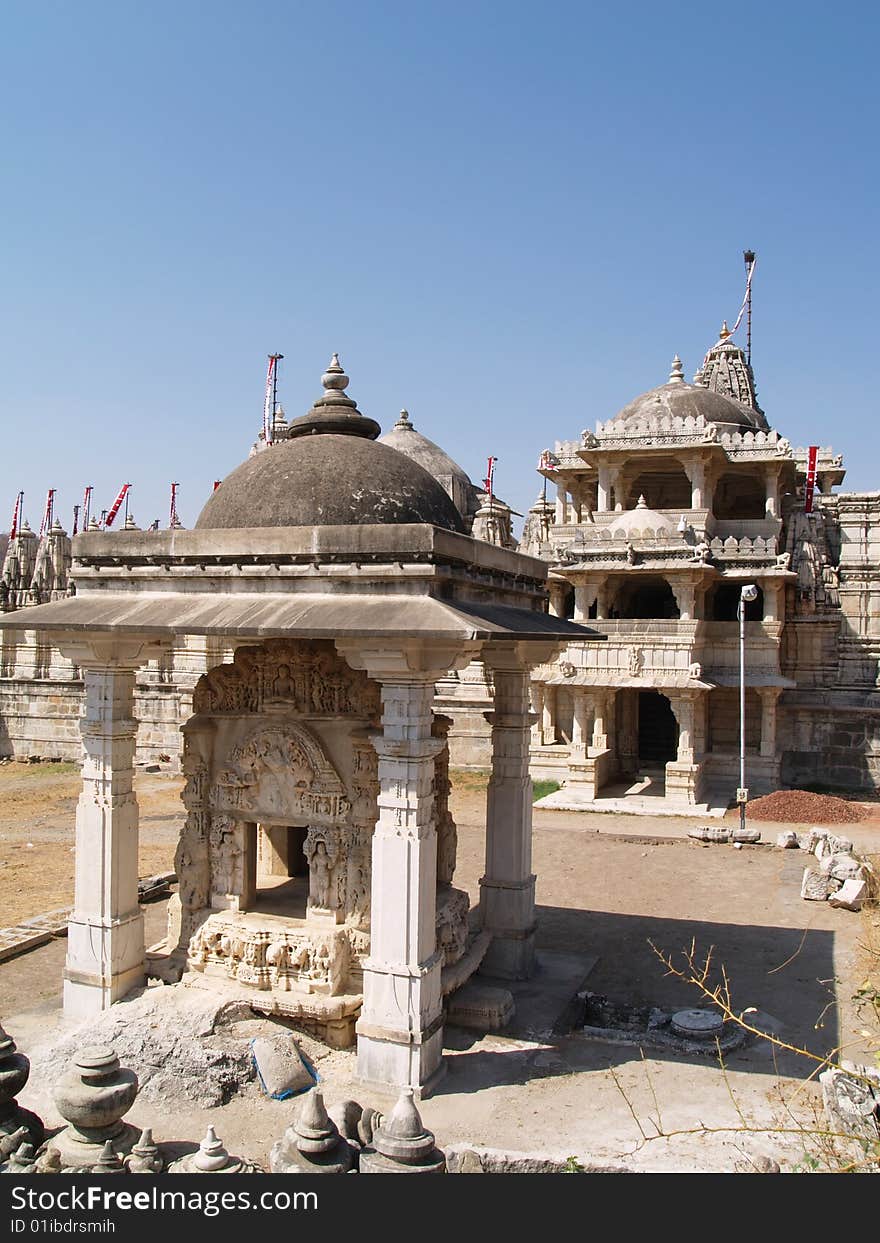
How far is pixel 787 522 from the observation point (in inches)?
1128

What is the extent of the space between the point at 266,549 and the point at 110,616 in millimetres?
1633

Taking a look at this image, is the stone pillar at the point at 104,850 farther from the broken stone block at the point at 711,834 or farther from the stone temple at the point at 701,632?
the stone temple at the point at 701,632

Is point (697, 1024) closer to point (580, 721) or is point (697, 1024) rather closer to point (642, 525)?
point (580, 721)

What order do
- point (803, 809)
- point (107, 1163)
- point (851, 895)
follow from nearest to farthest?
point (107, 1163)
point (851, 895)
point (803, 809)

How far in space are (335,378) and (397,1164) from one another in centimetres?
767

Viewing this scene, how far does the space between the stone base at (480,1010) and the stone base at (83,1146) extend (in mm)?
3481

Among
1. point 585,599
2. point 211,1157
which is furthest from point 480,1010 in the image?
point 585,599

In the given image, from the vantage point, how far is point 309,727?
30.3ft

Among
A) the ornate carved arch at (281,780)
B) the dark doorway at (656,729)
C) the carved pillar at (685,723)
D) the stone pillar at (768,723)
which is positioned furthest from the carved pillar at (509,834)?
the dark doorway at (656,729)

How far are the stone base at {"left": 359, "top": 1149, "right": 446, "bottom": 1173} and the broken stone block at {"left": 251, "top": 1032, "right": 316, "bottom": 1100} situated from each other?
2.05 metres

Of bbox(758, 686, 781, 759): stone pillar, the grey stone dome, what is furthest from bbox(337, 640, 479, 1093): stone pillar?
the grey stone dome

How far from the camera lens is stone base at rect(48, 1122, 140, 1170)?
6.24 meters

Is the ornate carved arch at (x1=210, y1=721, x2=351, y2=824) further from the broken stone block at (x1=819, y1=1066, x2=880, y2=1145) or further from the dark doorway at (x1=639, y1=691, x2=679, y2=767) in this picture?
the dark doorway at (x1=639, y1=691, x2=679, y2=767)

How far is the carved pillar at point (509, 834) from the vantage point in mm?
10883
